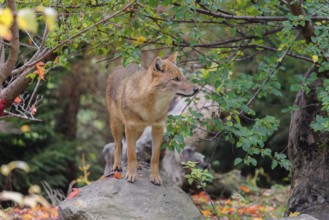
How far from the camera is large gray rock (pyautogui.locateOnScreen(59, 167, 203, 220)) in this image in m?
5.65

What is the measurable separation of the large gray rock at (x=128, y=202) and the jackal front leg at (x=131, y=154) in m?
0.09

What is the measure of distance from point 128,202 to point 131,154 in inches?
32.4

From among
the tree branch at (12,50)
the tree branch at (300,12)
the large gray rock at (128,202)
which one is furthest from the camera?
the tree branch at (300,12)

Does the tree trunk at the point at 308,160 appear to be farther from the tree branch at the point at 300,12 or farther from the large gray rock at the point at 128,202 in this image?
the large gray rock at the point at 128,202

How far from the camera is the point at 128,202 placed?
5.88m

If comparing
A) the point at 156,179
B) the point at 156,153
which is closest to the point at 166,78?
the point at 156,153

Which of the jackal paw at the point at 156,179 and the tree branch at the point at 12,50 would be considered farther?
the jackal paw at the point at 156,179

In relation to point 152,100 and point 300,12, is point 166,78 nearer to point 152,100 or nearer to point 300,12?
point 152,100

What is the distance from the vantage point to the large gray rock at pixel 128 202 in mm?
5652

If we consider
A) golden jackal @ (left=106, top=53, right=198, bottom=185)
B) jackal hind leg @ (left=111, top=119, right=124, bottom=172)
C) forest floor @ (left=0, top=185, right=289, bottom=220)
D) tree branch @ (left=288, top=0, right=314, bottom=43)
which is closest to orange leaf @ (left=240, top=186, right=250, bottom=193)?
forest floor @ (left=0, top=185, right=289, bottom=220)

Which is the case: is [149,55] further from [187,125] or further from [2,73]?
[2,73]

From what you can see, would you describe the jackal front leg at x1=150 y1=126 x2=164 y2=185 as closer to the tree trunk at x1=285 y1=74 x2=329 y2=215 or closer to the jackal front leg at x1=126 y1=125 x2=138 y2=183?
the jackal front leg at x1=126 y1=125 x2=138 y2=183

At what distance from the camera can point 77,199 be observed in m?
5.91

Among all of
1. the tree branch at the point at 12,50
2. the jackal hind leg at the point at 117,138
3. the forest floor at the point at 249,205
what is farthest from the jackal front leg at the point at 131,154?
the tree branch at the point at 12,50
